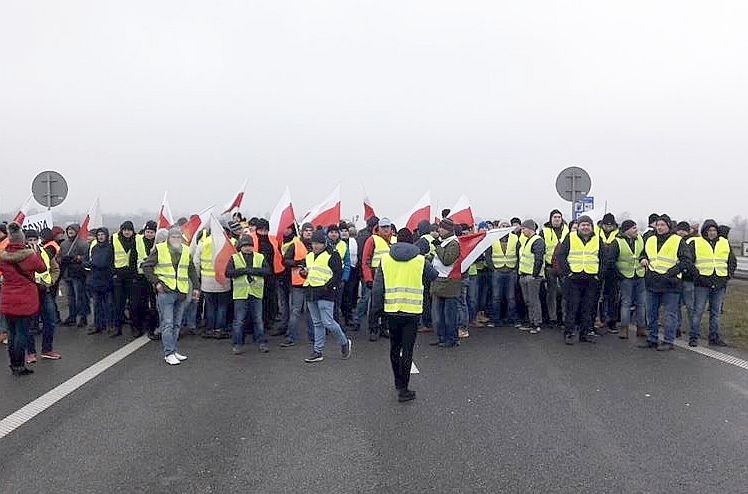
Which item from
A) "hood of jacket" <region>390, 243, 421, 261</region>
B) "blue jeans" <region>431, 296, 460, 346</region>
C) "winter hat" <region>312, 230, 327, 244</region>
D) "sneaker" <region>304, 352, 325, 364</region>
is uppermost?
"winter hat" <region>312, 230, 327, 244</region>

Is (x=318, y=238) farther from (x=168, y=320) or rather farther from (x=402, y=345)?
(x=402, y=345)

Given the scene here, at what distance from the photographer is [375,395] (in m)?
6.80

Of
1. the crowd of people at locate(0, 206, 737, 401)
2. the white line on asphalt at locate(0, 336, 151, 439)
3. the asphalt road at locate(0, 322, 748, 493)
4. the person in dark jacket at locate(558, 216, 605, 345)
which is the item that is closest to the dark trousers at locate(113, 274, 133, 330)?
the crowd of people at locate(0, 206, 737, 401)

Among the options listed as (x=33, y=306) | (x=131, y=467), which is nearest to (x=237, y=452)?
(x=131, y=467)

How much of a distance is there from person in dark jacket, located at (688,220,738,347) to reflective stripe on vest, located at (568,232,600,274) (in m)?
1.30

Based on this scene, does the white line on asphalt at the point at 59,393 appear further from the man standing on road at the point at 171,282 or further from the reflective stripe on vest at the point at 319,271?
the reflective stripe on vest at the point at 319,271

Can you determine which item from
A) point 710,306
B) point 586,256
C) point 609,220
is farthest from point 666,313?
point 609,220

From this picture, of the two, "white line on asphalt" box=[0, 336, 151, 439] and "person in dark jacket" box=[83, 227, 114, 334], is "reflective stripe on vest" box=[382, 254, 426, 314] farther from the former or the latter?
"person in dark jacket" box=[83, 227, 114, 334]

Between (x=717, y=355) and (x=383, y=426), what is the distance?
5.31 metres

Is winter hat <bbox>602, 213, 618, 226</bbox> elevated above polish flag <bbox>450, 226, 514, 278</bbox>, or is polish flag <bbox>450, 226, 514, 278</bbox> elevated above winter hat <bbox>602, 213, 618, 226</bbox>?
winter hat <bbox>602, 213, 618, 226</bbox>

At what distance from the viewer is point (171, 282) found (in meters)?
8.63

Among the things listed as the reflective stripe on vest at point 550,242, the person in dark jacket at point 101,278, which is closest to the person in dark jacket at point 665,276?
the reflective stripe on vest at point 550,242

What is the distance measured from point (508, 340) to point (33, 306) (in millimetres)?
6348

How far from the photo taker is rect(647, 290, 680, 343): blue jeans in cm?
922
